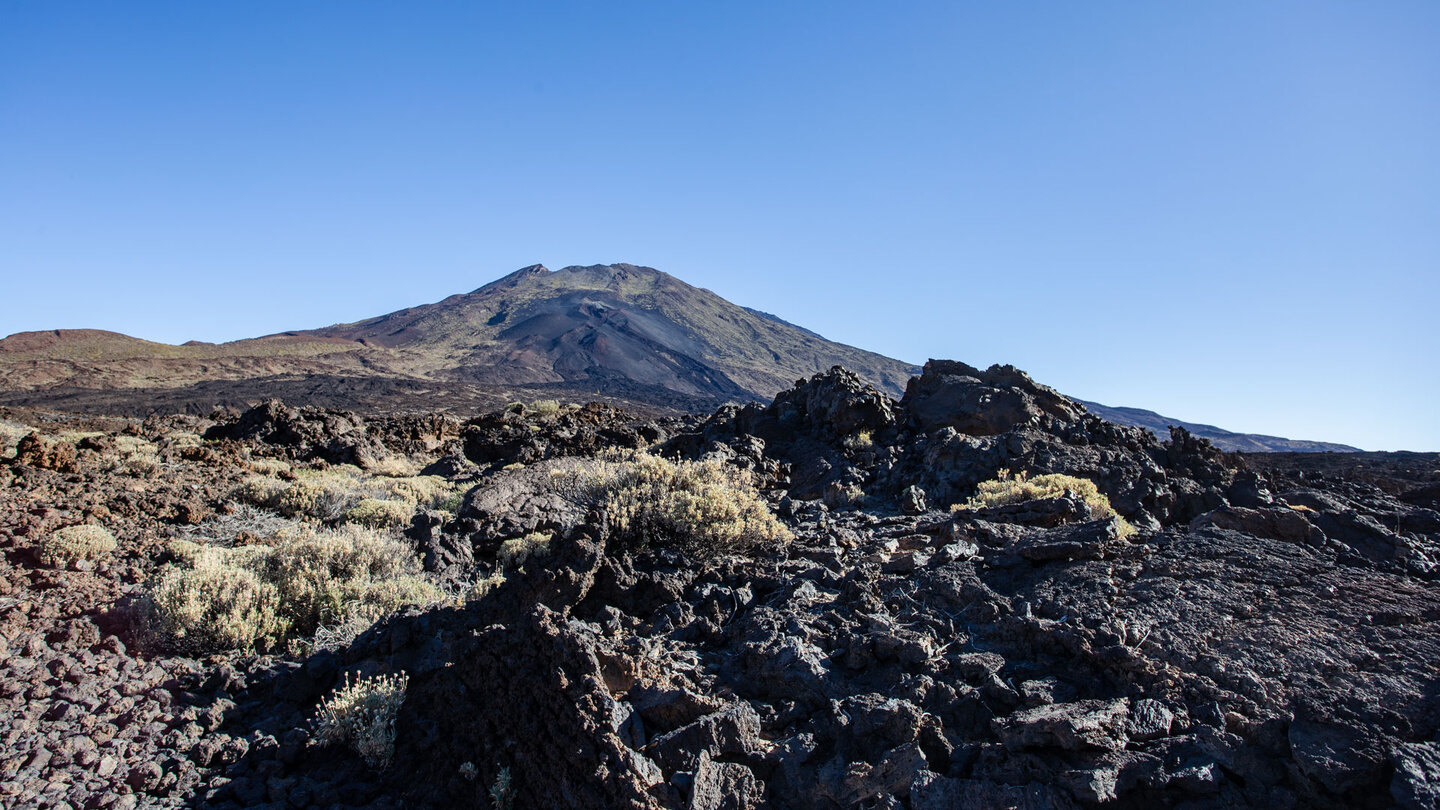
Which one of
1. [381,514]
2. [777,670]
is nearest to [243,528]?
[381,514]

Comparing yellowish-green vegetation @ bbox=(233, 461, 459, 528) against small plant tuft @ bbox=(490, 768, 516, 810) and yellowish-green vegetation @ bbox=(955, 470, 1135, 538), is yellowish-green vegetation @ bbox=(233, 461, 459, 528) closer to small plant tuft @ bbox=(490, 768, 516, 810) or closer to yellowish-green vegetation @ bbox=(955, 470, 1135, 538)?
small plant tuft @ bbox=(490, 768, 516, 810)

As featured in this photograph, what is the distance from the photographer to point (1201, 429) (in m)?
93.9

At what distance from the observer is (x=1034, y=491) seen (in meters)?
7.95

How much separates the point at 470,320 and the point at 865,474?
295 feet

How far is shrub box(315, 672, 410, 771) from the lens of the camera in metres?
3.74

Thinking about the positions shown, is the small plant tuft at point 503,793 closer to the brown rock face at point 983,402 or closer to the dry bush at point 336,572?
the dry bush at point 336,572

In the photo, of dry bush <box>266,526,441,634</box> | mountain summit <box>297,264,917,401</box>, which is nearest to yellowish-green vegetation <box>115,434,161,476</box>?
dry bush <box>266,526,441,634</box>

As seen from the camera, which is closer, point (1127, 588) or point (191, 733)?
point (191, 733)

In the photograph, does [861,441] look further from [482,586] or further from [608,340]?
[608,340]

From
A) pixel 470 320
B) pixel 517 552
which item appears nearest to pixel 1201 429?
pixel 470 320

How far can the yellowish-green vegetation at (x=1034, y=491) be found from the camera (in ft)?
25.9

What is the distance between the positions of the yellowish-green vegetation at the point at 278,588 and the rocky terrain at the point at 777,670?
0.08 metres

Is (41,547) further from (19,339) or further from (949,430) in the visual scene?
(19,339)

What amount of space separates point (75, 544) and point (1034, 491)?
9.12 m
